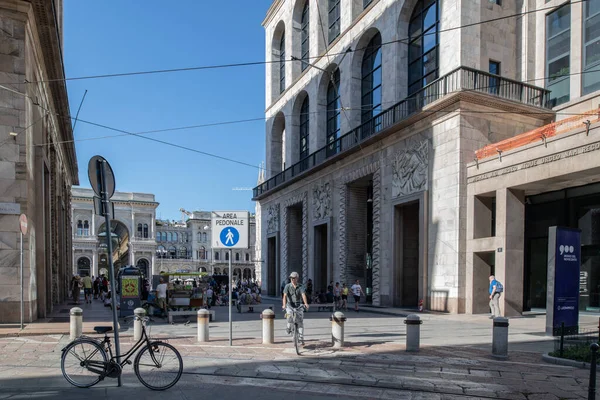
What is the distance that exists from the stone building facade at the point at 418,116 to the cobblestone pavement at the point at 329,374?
9.99 m

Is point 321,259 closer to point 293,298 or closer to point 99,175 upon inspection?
point 293,298

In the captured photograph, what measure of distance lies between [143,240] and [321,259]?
231ft

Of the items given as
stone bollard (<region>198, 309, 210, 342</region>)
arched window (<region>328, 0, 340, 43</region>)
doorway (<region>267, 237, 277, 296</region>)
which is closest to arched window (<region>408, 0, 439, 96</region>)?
arched window (<region>328, 0, 340, 43</region>)

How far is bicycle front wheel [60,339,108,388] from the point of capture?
6.75 m

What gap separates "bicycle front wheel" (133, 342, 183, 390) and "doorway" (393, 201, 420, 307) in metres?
17.7

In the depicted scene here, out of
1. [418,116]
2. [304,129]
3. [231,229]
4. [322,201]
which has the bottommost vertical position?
[231,229]

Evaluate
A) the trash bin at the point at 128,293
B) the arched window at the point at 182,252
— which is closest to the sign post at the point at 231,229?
the trash bin at the point at 128,293

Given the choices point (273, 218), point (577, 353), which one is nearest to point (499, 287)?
point (577, 353)

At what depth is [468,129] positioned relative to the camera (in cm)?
1958

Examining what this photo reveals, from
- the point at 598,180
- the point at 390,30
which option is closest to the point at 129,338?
the point at 598,180

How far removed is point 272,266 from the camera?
1638 inches

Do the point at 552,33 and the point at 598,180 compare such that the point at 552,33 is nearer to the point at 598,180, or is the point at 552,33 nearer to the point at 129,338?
the point at 598,180

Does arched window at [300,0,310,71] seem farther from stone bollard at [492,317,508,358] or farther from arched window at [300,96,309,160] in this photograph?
stone bollard at [492,317,508,358]

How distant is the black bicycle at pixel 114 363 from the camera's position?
6.74 m
